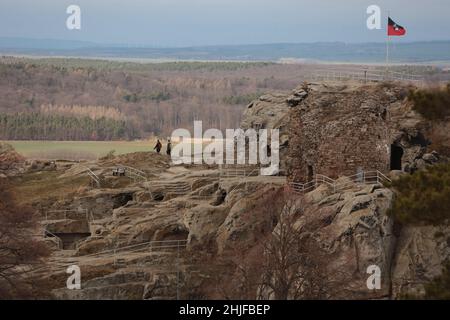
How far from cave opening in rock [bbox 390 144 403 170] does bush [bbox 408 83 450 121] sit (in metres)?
14.4

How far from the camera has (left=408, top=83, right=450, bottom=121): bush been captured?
33.2m

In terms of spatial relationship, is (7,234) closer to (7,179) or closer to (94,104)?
(7,179)

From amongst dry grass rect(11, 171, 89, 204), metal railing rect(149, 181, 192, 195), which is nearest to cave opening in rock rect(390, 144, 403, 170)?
metal railing rect(149, 181, 192, 195)

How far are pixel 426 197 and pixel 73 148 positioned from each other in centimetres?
10219

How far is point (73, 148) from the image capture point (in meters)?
131

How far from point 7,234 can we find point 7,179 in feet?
13.0

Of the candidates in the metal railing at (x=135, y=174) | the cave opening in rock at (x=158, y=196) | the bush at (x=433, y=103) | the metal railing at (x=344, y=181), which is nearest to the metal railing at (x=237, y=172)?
the cave opening in rock at (x=158, y=196)

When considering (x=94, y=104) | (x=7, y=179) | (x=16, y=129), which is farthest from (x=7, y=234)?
(x=94, y=104)

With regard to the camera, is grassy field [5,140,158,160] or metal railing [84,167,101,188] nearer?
metal railing [84,167,101,188]

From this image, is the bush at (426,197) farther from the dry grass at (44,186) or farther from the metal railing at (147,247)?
the dry grass at (44,186)

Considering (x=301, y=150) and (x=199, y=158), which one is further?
(x=199, y=158)

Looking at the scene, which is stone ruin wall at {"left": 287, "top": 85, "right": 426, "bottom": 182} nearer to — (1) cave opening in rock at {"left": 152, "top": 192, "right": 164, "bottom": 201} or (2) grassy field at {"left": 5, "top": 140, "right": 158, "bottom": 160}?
(1) cave opening in rock at {"left": 152, "top": 192, "right": 164, "bottom": 201}

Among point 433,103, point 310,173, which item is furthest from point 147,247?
point 433,103
